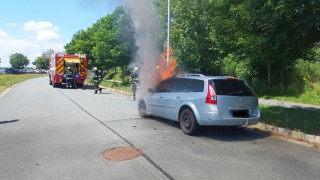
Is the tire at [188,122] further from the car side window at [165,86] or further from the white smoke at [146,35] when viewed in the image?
the white smoke at [146,35]

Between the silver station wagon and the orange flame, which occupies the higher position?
the orange flame

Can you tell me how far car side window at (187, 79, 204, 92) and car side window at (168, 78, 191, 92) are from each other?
23 centimetres

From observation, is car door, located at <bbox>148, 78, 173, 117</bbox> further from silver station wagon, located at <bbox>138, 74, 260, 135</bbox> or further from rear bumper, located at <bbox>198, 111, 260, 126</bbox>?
rear bumper, located at <bbox>198, 111, 260, 126</bbox>

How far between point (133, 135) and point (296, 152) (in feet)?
12.3

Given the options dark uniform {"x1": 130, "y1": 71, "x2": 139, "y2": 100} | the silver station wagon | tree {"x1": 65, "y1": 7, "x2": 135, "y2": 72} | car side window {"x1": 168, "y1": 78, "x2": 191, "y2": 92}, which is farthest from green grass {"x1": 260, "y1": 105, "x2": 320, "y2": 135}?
tree {"x1": 65, "y1": 7, "x2": 135, "y2": 72}

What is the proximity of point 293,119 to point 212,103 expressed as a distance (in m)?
3.13

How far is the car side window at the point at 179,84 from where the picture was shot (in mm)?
9247

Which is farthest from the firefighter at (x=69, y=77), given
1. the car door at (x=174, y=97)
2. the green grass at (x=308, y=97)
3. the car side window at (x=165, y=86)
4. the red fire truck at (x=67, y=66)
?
the car door at (x=174, y=97)

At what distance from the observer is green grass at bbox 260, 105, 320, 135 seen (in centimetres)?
867

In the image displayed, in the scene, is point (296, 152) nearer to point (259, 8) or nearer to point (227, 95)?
point (227, 95)

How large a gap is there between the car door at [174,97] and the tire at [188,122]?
34 centimetres

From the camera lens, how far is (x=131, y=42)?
2769cm

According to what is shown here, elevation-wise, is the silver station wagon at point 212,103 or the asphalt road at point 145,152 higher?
the silver station wagon at point 212,103

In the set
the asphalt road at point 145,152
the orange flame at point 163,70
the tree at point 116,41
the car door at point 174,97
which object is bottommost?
the asphalt road at point 145,152
